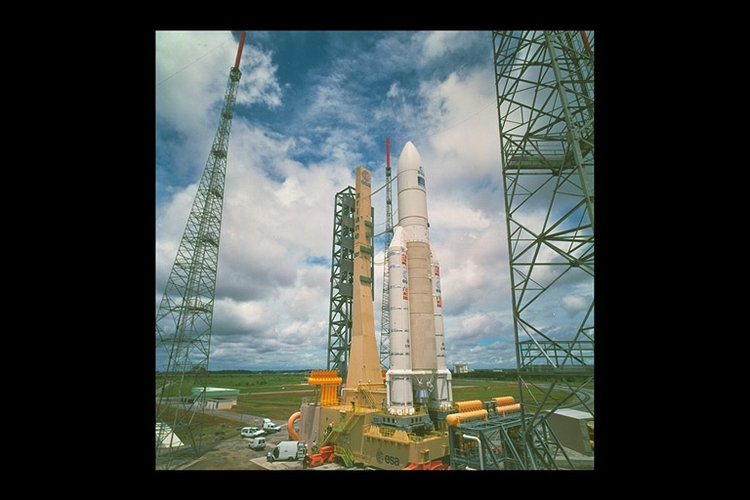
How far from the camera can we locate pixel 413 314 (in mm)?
21062

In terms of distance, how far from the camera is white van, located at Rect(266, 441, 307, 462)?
23.0 meters

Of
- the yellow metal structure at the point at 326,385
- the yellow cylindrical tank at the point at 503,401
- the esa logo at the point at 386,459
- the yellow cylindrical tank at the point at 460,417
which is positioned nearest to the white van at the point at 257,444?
the yellow metal structure at the point at 326,385

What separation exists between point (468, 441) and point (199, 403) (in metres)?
22.5

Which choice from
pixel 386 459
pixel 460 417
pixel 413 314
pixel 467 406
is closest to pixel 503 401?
pixel 467 406

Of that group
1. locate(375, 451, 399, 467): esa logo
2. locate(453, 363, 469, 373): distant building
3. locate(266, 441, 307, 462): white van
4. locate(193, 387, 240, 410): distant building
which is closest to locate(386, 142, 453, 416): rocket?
locate(375, 451, 399, 467): esa logo

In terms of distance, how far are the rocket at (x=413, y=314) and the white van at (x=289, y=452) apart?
8875mm

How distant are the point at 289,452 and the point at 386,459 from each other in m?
8.93

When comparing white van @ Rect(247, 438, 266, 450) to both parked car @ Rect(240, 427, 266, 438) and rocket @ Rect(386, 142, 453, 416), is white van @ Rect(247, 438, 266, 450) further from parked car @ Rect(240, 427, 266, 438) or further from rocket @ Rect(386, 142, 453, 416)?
rocket @ Rect(386, 142, 453, 416)

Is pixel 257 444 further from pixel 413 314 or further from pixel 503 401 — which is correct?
pixel 503 401

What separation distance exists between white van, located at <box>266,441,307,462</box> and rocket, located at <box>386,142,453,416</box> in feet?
29.1

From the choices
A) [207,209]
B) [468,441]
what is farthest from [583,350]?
[207,209]

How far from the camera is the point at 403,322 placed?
20.0 metres
